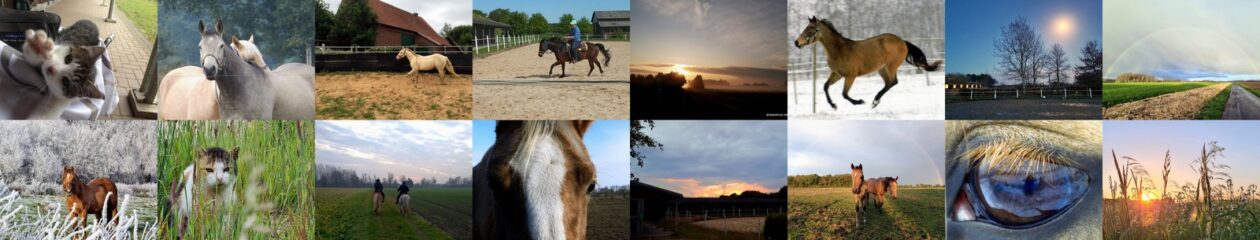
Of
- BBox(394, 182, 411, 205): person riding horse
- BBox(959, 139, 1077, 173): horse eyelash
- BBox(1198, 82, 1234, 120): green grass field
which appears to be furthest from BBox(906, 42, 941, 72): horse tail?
BBox(394, 182, 411, 205): person riding horse

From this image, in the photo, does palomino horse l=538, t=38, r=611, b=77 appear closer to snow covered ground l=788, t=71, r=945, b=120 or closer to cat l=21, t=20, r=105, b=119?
snow covered ground l=788, t=71, r=945, b=120

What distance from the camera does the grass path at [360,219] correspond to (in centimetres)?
1019

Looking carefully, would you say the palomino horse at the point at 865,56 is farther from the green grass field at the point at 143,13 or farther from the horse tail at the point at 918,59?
the green grass field at the point at 143,13

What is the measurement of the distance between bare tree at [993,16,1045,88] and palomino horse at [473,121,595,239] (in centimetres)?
432

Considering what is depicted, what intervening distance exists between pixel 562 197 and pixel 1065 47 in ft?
17.9

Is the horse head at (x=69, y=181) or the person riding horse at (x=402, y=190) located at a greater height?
the horse head at (x=69, y=181)

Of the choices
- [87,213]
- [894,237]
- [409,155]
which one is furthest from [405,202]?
[894,237]

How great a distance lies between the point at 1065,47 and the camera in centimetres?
1024

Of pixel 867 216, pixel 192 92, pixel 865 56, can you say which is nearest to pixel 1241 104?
pixel 865 56

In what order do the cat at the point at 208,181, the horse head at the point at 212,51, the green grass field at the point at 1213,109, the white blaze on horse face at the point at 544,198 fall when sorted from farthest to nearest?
1. the green grass field at the point at 1213,109
2. the cat at the point at 208,181
3. the horse head at the point at 212,51
4. the white blaze on horse face at the point at 544,198

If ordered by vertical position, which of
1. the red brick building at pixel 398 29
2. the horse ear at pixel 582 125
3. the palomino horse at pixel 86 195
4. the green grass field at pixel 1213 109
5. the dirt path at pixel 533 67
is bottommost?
the palomino horse at pixel 86 195

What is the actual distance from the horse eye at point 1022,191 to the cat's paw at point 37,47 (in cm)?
933

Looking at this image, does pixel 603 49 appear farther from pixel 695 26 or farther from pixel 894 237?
pixel 894 237

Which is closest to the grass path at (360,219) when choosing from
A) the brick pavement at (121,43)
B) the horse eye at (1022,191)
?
the brick pavement at (121,43)
